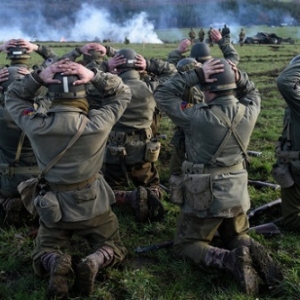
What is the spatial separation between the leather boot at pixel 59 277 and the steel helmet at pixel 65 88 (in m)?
1.65

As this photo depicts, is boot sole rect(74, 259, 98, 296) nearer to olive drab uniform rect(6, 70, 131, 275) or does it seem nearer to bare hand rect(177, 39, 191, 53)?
olive drab uniform rect(6, 70, 131, 275)

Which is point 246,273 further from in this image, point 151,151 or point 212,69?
point 151,151

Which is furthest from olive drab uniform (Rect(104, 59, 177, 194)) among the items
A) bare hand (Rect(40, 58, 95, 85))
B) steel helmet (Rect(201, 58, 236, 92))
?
steel helmet (Rect(201, 58, 236, 92))

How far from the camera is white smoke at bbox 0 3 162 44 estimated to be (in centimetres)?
5884

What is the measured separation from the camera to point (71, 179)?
17.0ft

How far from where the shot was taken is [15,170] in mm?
6691

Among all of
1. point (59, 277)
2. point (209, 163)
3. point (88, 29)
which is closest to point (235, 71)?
point (209, 163)

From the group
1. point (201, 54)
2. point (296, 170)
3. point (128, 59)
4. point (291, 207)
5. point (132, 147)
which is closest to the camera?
point (296, 170)

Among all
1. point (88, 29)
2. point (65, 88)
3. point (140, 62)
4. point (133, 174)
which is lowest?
point (88, 29)

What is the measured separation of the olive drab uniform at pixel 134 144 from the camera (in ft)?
24.8

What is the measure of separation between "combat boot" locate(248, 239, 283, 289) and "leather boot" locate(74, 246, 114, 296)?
1.56 m

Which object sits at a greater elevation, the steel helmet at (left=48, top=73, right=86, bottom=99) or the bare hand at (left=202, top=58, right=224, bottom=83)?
the bare hand at (left=202, top=58, right=224, bottom=83)

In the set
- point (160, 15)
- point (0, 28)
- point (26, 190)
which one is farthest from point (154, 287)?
point (160, 15)

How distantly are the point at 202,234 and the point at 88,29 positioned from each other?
5895 centimetres
